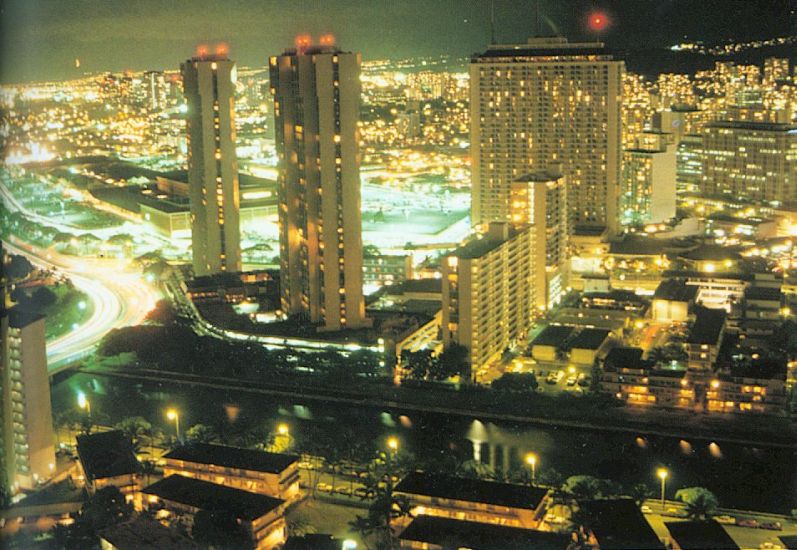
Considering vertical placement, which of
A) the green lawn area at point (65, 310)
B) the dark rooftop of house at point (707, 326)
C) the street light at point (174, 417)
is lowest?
the street light at point (174, 417)

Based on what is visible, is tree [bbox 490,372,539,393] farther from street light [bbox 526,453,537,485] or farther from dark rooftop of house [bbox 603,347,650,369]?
street light [bbox 526,453,537,485]

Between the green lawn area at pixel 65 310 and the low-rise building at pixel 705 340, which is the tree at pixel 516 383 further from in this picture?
the green lawn area at pixel 65 310

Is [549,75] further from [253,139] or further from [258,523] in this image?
[258,523]

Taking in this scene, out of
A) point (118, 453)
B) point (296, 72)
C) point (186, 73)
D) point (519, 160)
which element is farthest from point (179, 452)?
point (519, 160)

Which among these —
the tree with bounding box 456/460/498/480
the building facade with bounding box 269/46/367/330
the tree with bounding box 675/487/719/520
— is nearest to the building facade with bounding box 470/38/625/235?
the building facade with bounding box 269/46/367/330

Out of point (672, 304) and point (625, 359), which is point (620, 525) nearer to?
point (625, 359)

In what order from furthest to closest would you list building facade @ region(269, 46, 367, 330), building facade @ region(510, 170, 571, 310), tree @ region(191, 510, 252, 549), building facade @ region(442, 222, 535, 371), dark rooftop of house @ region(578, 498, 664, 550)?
building facade @ region(510, 170, 571, 310) → building facade @ region(269, 46, 367, 330) → building facade @ region(442, 222, 535, 371) → tree @ region(191, 510, 252, 549) → dark rooftop of house @ region(578, 498, 664, 550)

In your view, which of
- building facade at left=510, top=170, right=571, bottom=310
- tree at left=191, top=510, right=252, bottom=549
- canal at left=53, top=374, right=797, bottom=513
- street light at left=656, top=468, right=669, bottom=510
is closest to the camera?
tree at left=191, top=510, right=252, bottom=549

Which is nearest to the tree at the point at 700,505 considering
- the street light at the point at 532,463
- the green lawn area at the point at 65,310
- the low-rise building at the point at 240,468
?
the street light at the point at 532,463
